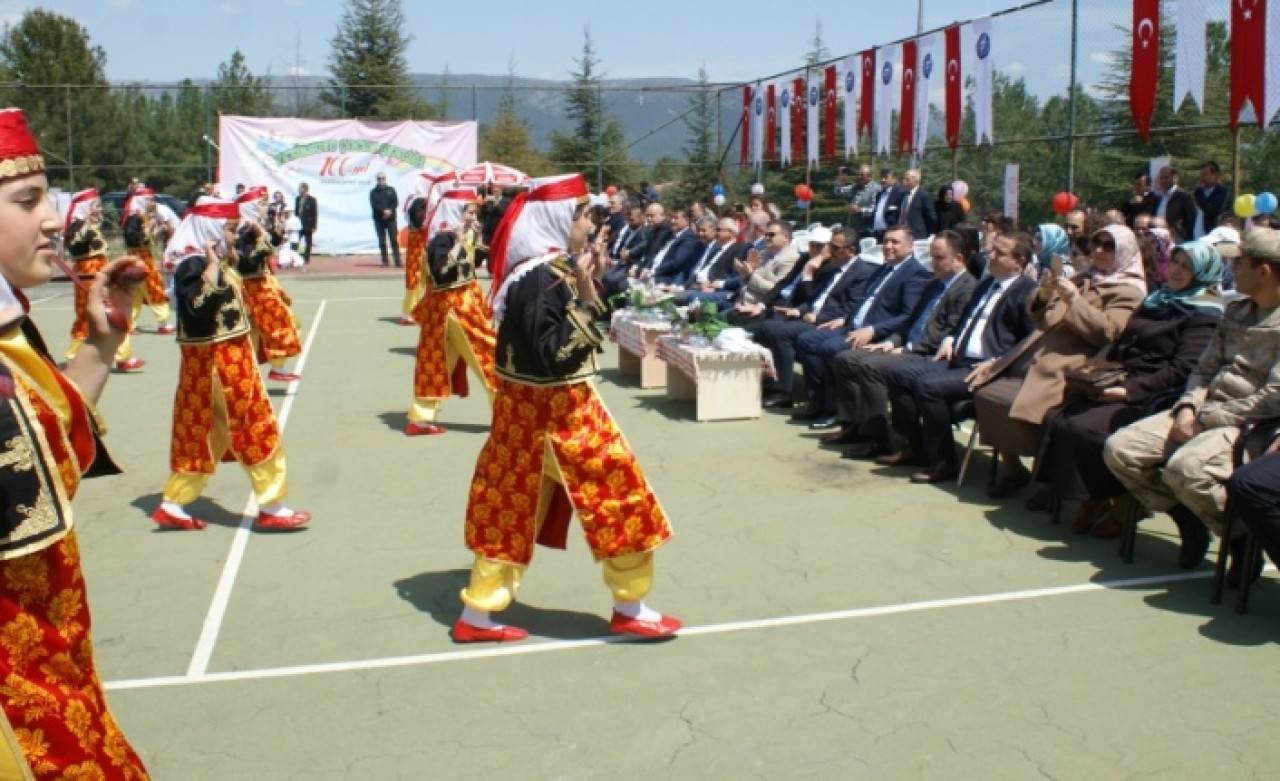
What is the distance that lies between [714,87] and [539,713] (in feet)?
83.8

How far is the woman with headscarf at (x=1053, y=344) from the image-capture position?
713 cm

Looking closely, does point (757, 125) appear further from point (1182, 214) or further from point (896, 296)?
point (896, 296)

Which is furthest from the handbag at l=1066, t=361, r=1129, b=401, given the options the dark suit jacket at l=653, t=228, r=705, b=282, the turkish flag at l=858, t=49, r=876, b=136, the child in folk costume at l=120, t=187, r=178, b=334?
the turkish flag at l=858, t=49, r=876, b=136

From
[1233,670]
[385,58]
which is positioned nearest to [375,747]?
[1233,670]

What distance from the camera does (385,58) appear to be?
42.4m

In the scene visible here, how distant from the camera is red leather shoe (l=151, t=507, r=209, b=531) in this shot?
24.1ft

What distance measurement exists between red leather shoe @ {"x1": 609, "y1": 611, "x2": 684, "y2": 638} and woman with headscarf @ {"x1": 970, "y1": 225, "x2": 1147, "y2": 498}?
270cm

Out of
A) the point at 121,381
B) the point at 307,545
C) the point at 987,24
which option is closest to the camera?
the point at 307,545

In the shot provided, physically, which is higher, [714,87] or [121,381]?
[714,87]

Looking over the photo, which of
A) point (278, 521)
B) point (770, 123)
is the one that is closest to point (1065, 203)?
point (278, 521)

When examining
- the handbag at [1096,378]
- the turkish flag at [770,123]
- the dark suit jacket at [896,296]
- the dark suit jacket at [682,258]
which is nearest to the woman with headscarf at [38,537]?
the handbag at [1096,378]

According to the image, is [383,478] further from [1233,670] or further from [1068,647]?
[1233,670]

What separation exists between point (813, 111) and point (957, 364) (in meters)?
13.0

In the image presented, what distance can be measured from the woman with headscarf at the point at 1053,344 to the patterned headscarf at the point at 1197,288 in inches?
17.6
